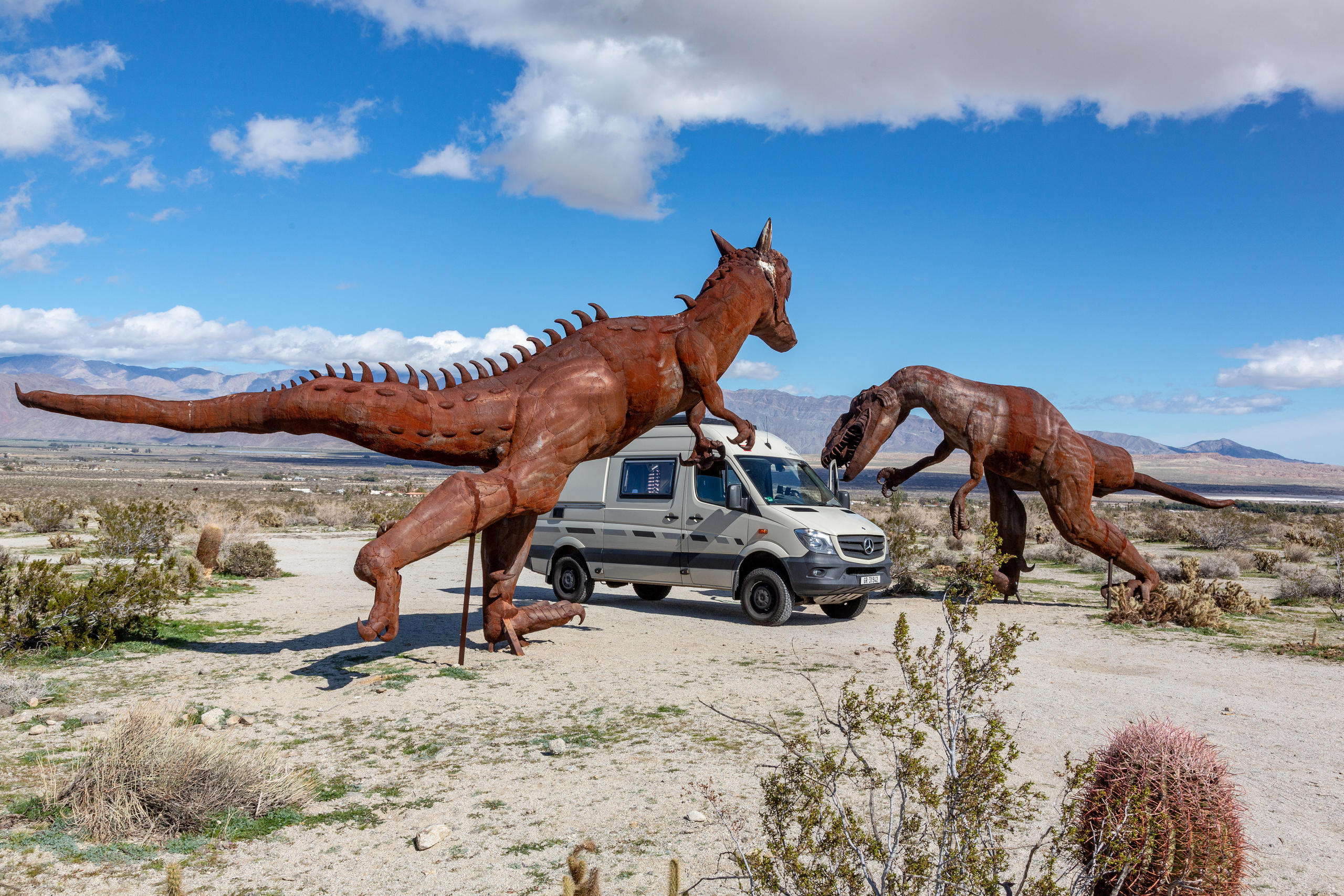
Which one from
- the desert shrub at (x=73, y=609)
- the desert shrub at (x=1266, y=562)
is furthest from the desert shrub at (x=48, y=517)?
the desert shrub at (x=1266, y=562)

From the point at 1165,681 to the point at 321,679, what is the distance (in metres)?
8.15

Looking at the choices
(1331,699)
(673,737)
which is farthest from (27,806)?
(1331,699)

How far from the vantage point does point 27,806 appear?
186 inches

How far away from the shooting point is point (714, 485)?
40.2ft

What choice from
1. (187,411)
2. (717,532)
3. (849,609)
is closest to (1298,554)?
(849,609)

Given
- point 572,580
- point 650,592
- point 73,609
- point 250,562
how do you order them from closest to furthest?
point 73,609 < point 572,580 < point 650,592 < point 250,562

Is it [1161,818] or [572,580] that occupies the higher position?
[1161,818]

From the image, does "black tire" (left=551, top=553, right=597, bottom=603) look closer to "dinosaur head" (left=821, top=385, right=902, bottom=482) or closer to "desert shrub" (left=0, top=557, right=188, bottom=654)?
"dinosaur head" (left=821, top=385, right=902, bottom=482)

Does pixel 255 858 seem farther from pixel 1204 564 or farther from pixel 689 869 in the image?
pixel 1204 564

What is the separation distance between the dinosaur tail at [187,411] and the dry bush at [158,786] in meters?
2.48

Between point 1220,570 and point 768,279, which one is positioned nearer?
point 768,279

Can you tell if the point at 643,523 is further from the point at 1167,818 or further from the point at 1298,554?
the point at 1298,554

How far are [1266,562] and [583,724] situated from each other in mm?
20175

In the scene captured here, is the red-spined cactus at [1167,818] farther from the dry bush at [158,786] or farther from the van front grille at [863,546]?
the van front grille at [863,546]
